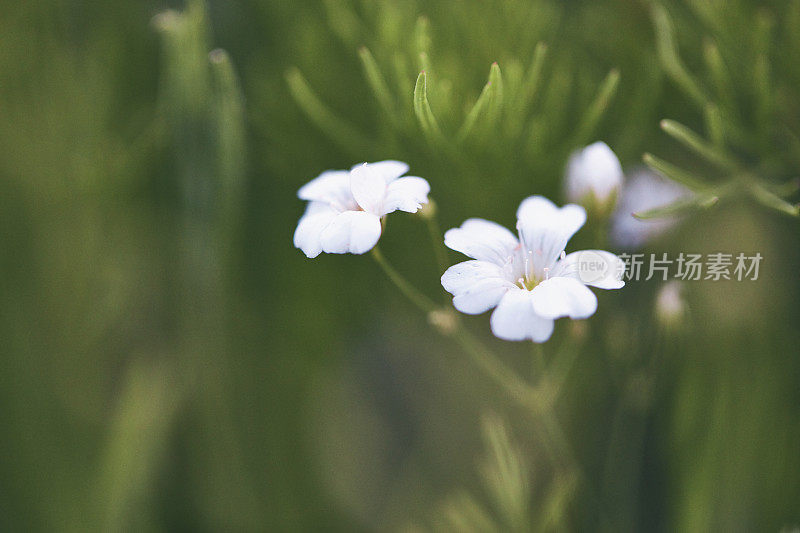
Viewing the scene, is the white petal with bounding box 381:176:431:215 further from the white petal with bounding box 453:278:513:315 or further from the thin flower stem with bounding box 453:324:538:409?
the thin flower stem with bounding box 453:324:538:409

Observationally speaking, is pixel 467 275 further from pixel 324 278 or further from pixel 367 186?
pixel 324 278

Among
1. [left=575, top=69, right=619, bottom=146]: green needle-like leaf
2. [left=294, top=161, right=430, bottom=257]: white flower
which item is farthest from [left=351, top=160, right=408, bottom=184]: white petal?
[left=575, top=69, right=619, bottom=146]: green needle-like leaf

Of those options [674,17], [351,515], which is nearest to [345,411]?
[351,515]

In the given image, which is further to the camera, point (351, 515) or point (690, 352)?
point (351, 515)

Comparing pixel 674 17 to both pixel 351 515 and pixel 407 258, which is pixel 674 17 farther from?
pixel 351 515

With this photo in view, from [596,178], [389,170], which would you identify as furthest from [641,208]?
[389,170]

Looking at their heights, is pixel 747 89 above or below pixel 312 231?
above

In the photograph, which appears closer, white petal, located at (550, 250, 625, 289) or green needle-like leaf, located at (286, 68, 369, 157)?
white petal, located at (550, 250, 625, 289)
